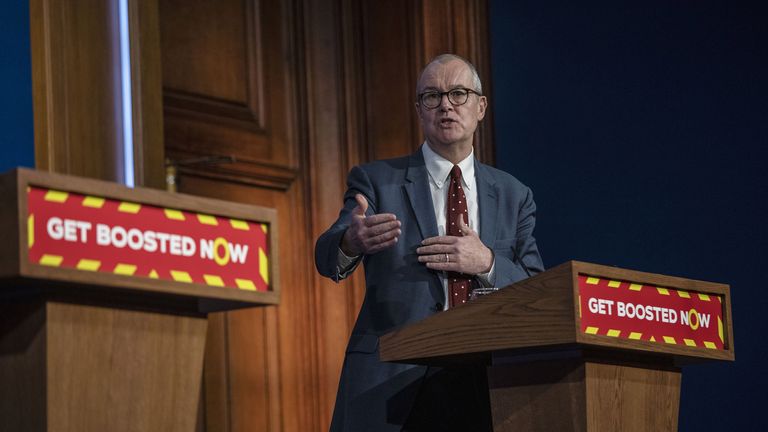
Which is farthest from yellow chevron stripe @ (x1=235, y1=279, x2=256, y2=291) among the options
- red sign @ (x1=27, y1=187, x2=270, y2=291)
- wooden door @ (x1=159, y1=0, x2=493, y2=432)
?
wooden door @ (x1=159, y1=0, x2=493, y2=432)

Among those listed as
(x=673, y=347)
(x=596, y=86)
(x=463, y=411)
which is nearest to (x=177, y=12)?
(x=596, y=86)

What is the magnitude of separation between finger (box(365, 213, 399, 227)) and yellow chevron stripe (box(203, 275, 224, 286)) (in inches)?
28.5

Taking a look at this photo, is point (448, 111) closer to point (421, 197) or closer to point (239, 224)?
point (421, 197)

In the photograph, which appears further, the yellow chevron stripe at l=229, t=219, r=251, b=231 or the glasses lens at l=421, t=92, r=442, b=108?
the glasses lens at l=421, t=92, r=442, b=108

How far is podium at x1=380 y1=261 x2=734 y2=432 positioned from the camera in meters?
2.12

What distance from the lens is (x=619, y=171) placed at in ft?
13.2

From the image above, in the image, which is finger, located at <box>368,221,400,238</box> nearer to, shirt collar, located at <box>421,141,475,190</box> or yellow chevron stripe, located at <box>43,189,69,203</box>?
shirt collar, located at <box>421,141,475,190</box>

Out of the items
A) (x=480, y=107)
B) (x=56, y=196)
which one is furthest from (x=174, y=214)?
(x=480, y=107)

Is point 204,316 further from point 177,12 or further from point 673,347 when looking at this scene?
point 177,12

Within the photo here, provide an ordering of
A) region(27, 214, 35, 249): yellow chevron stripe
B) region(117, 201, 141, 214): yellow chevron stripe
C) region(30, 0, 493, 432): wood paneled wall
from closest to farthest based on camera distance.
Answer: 1. region(27, 214, 35, 249): yellow chevron stripe
2. region(117, 201, 141, 214): yellow chevron stripe
3. region(30, 0, 493, 432): wood paneled wall

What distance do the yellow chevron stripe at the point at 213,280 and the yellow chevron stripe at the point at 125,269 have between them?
10cm

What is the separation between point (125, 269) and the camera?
61.8 inches

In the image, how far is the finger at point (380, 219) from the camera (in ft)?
7.69

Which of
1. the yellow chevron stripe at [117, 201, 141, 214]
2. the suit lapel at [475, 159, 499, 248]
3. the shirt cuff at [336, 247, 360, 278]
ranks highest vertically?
the suit lapel at [475, 159, 499, 248]
